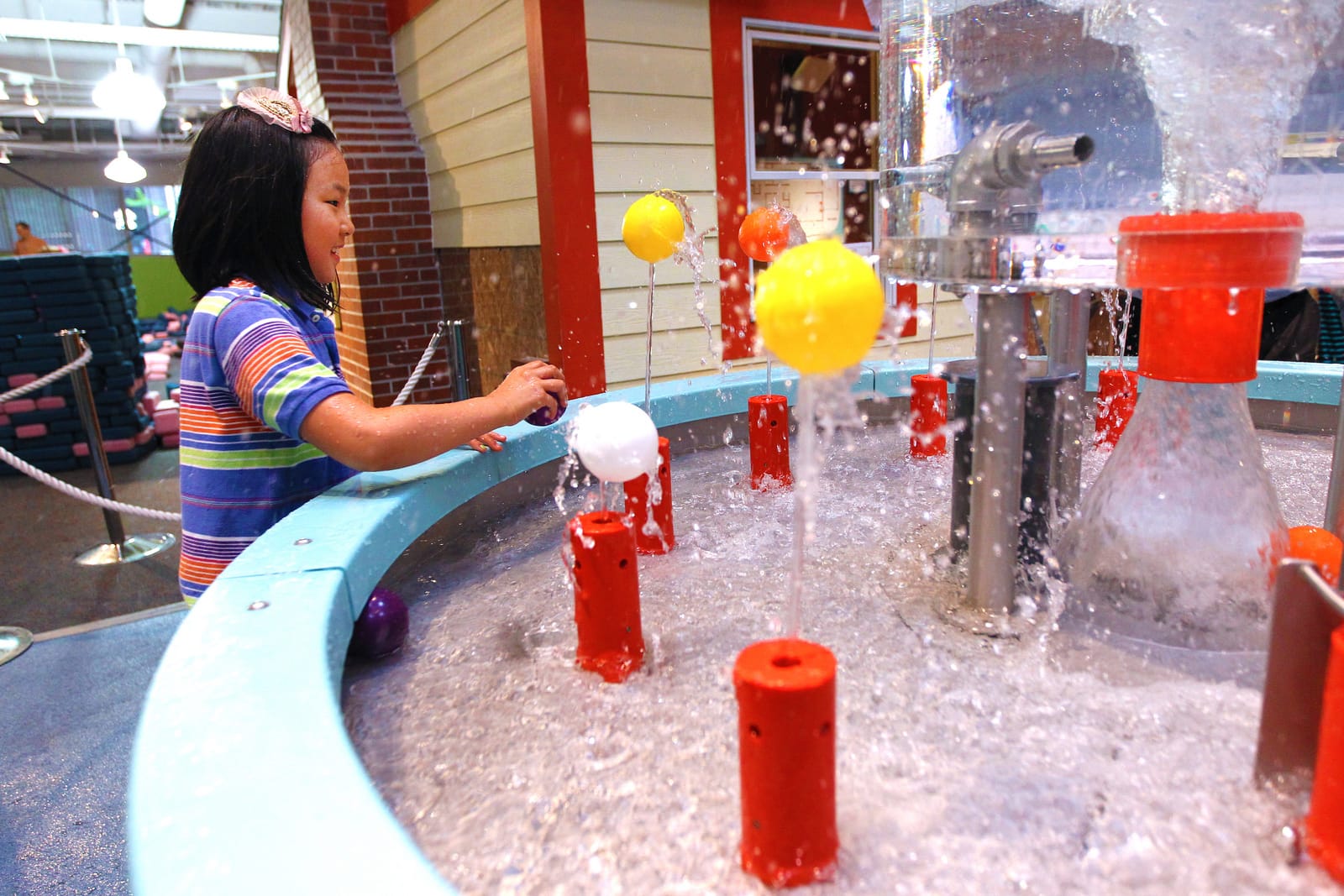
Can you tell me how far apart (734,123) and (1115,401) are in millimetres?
2929

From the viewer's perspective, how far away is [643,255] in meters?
1.66

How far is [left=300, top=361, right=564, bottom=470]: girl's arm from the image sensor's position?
1.30 m

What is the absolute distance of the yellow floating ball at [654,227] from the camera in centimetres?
158

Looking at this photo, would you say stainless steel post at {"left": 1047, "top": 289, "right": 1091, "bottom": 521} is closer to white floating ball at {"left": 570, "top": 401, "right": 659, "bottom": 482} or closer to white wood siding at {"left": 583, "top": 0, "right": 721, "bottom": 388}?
white floating ball at {"left": 570, "top": 401, "right": 659, "bottom": 482}

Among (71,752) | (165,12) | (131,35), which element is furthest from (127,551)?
(131,35)

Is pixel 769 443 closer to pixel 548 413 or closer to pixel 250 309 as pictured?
pixel 548 413

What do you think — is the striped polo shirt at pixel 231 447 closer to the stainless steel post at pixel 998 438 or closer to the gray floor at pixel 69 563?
the stainless steel post at pixel 998 438

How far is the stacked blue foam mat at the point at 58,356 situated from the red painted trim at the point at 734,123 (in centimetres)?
499

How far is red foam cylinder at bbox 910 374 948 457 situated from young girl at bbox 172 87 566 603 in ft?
3.09

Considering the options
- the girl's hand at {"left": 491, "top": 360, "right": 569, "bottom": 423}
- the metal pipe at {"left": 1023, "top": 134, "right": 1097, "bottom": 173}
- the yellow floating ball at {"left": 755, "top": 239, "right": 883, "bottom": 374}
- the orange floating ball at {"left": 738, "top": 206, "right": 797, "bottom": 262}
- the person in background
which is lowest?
the girl's hand at {"left": 491, "top": 360, "right": 569, "bottom": 423}

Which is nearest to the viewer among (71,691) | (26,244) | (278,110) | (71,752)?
(278,110)

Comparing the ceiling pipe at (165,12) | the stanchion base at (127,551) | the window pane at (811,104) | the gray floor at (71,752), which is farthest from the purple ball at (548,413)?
the ceiling pipe at (165,12)

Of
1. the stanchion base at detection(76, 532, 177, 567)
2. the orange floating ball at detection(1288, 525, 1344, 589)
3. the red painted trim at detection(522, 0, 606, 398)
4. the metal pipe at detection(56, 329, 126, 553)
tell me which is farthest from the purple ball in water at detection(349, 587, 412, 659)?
the stanchion base at detection(76, 532, 177, 567)

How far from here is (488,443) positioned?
66.5 inches
